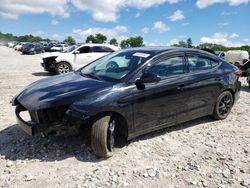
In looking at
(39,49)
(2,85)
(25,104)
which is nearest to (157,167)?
(25,104)

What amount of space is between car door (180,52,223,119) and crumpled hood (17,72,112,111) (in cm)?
165

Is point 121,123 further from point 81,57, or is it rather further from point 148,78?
point 81,57

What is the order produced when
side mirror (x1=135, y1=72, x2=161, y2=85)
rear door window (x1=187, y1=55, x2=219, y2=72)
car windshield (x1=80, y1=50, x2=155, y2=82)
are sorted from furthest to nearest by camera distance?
rear door window (x1=187, y1=55, x2=219, y2=72)
car windshield (x1=80, y1=50, x2=155, y2=82)
side mirror (x1=135, y1=72, x2=161, y2=85)

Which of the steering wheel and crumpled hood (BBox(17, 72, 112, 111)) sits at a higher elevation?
the steering wheel

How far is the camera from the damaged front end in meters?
3.63

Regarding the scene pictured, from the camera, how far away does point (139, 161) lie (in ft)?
12.8

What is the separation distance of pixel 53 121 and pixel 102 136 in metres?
0.71

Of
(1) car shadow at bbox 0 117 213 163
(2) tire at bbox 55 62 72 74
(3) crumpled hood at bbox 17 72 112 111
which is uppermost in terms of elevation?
(2) tire at bbox 55 62 72 74

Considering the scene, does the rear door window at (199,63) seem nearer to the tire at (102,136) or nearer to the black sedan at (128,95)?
the black sedan at (128,95)

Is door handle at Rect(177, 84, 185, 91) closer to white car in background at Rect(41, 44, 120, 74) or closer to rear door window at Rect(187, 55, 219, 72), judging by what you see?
rear door window at Rect(187, 55, 219, 72)

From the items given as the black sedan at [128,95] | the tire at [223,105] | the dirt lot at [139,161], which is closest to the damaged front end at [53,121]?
the black sedan at [128,95]

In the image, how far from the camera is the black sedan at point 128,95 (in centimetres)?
371

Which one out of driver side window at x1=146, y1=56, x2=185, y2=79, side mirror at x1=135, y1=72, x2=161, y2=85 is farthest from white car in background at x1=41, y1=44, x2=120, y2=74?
side mirror at x1=135, y1=72, x2=161, y2=85

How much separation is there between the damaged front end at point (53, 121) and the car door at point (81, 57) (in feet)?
29.2
